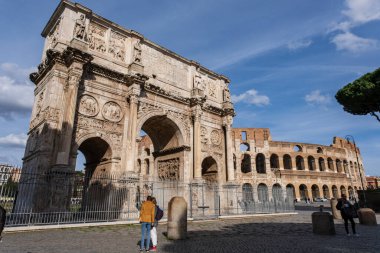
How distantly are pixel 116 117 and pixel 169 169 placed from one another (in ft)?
17.5

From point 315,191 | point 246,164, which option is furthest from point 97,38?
point 315,191

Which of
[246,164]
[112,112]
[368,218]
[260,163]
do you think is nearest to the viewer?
[368,218]

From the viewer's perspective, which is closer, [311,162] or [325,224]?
[325,224]

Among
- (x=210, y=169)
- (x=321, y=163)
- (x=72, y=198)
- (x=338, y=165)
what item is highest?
(x=321, y=163)

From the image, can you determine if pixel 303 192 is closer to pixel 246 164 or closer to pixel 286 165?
pixel 286 165

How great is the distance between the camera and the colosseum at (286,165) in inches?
1433

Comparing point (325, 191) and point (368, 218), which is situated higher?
point (325, 191)

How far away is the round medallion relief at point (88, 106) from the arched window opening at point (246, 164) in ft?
93.6

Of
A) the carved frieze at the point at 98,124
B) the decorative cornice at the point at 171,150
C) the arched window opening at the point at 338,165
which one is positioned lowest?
the decorative cornice at the point at 171,150

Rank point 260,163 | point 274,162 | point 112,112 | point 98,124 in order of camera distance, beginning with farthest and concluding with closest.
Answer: point 274,162 → point 260,163 → point 112,112 → point 98,124

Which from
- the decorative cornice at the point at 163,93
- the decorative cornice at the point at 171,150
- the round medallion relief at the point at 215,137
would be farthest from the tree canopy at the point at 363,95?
the decorative cornice at the point at 171,150

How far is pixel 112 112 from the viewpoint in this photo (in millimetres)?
13648

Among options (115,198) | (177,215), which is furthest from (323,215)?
(115,198)

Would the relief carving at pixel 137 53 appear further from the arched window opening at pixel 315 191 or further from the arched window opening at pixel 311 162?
the arched window opening at pixel 315 191
